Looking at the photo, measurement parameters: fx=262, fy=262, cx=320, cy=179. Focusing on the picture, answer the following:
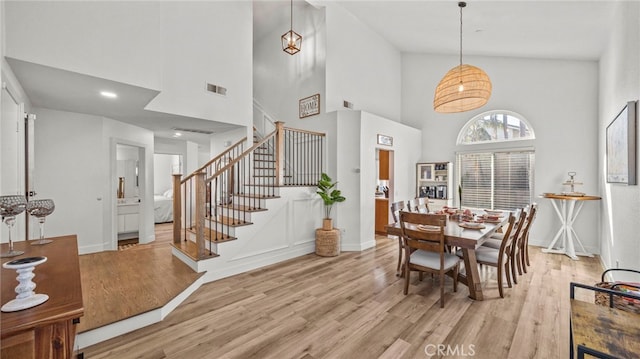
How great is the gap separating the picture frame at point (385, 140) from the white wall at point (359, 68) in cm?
91

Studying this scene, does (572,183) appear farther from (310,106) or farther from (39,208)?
(39,208)

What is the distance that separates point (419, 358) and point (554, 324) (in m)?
1.50

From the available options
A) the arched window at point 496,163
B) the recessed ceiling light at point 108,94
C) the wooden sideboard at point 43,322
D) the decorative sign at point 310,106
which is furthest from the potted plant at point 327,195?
the wooden sideboard at point 43,322

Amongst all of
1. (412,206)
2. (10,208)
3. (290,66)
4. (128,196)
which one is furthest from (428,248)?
(128,196)

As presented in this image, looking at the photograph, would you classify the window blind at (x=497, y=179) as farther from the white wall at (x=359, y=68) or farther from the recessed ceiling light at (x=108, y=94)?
the recessed ceiling light at (x=108, y=94)

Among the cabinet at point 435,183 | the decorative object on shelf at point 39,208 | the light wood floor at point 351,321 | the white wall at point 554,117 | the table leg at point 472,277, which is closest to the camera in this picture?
the decorative object on shelf at point 39,208

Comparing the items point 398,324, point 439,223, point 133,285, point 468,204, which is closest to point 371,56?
point 468,204

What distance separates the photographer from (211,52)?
4473mm

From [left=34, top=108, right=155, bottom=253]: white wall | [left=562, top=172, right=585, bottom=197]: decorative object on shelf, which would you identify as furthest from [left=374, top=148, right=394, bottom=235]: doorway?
[left=34, top=108, right=155, bottom=253]: white wall

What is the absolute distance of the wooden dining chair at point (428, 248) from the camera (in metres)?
2.81

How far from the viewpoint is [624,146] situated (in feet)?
8.82

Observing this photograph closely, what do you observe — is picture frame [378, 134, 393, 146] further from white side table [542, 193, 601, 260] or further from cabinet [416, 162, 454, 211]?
white side table [542, 193, 601, 260]

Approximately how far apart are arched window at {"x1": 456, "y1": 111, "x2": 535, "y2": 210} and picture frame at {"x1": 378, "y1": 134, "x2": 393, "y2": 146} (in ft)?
5.98

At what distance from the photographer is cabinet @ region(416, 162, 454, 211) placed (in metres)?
6.22
